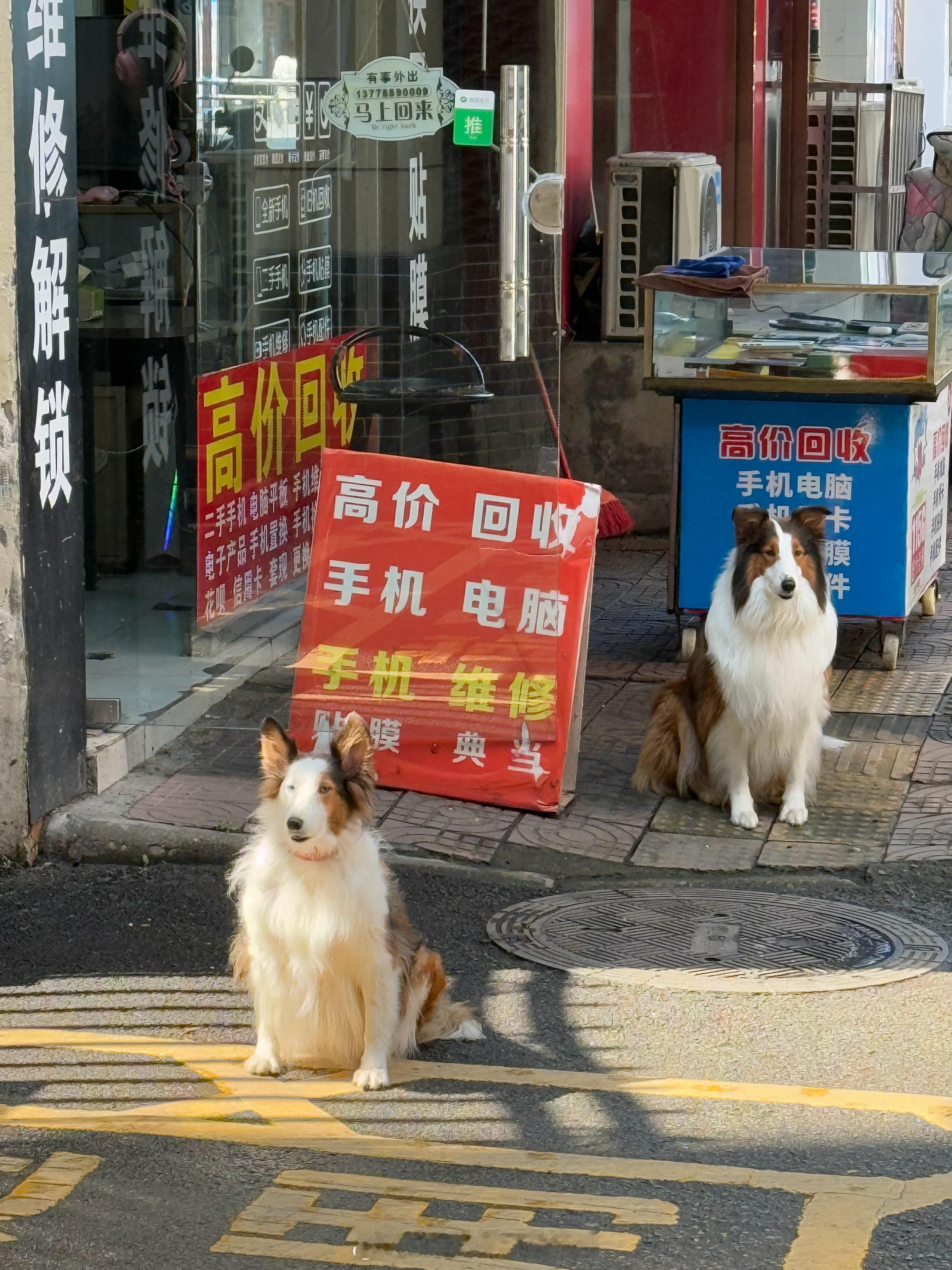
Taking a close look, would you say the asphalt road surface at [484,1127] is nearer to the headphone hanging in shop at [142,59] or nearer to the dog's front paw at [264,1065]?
the dog's front paw at [264,1065]

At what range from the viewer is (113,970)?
5.62 m

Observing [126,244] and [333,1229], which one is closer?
[333,1229]

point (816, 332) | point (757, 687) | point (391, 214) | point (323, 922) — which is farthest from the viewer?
point (816, 332)

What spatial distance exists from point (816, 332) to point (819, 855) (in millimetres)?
3434

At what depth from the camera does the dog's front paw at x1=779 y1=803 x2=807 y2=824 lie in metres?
6.91

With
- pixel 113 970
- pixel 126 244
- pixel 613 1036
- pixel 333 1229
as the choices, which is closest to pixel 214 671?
pixel 126 244

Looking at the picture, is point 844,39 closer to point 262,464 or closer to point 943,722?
point 262,464

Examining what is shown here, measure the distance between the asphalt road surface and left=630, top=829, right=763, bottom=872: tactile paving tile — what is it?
84 cm

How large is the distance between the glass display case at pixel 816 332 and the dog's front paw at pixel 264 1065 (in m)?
4.62

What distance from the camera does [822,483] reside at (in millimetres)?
8594

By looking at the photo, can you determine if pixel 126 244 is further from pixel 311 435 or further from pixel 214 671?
pixel 214 671

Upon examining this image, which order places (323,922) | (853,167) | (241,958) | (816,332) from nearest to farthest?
(323,922), (241,958), (816,332), (853,167)

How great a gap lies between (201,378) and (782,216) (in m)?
9.64

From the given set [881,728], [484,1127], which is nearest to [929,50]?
[881,728]
